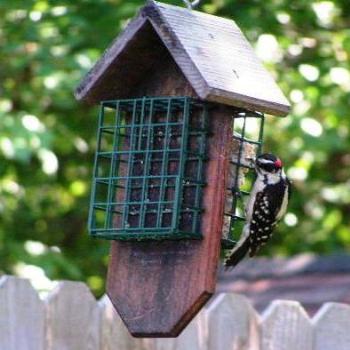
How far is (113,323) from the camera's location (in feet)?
14.4

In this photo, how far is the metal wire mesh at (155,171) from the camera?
394 cm

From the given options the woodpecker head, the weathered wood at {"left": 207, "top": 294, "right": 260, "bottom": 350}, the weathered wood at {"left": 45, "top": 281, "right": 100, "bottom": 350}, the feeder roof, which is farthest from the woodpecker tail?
the feeder roof

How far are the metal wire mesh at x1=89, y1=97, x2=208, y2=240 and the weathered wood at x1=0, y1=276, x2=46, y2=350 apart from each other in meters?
0.29

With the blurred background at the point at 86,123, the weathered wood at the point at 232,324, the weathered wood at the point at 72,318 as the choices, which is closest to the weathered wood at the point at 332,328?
the weathered wood at the point at 232,324

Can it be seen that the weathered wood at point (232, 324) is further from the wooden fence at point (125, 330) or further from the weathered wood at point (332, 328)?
the weathered wood at point (332, 328)

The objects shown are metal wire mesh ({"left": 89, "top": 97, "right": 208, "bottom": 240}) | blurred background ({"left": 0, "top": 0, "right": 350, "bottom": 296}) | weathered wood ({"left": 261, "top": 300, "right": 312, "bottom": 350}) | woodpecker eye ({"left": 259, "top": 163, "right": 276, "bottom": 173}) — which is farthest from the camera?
blurred background ({"left": 0, "top": 0, "right": 350, "bottom": 296})

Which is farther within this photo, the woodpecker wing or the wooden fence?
the woodpecker wing

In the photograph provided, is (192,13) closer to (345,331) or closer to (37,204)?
(345,331)

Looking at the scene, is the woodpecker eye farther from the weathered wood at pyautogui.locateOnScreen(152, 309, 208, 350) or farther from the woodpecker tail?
the weathered wood at pyautogui.locateOnScreen(152, 309, 208, 350)

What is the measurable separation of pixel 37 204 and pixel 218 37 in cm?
518

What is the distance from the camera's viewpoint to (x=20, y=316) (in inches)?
164

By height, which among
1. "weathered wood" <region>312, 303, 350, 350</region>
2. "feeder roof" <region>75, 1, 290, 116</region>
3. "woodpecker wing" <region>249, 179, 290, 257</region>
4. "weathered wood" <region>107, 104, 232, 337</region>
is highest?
"feeder roof" <region>75, 1, 290, 116</region>

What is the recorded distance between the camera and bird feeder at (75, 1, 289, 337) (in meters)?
3.86

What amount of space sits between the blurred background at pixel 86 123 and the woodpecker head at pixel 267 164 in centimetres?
184
